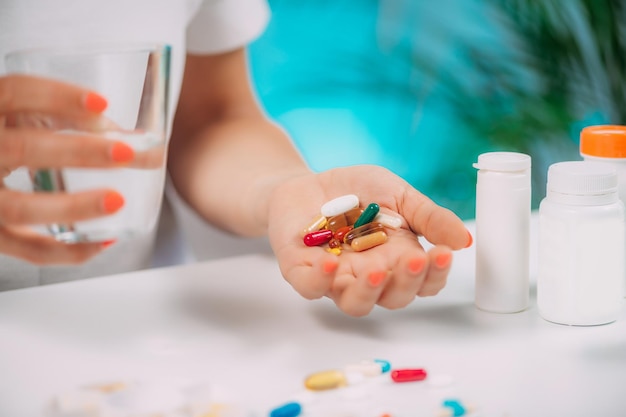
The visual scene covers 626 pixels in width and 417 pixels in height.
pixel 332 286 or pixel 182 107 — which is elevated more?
pixel 182 107

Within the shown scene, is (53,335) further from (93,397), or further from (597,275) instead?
(597,275)

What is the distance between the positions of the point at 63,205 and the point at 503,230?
16.2 inches

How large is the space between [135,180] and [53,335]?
27 cm

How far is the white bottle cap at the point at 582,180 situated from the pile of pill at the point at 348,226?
0.50 feet

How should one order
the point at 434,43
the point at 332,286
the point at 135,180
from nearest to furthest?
1. the point at 135,180
2. the point at 332,286
3. the point at 434,43

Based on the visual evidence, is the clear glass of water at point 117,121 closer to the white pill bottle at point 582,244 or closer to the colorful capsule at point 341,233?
the colorful capsule at point 341,233

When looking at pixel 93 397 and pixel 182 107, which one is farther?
pixel 182 107

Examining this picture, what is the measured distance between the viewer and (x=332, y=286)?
688 mm

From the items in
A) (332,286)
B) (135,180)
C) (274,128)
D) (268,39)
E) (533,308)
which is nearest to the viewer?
(135,180)

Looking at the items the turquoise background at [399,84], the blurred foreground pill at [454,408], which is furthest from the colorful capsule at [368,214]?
the turquoise background at [399,84]

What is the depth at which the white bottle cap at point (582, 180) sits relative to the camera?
699 mm

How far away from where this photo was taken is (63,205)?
1.85 feet

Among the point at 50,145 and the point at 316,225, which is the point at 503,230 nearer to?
the point at 316,225

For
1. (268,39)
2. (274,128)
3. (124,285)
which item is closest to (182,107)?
(274,128)
